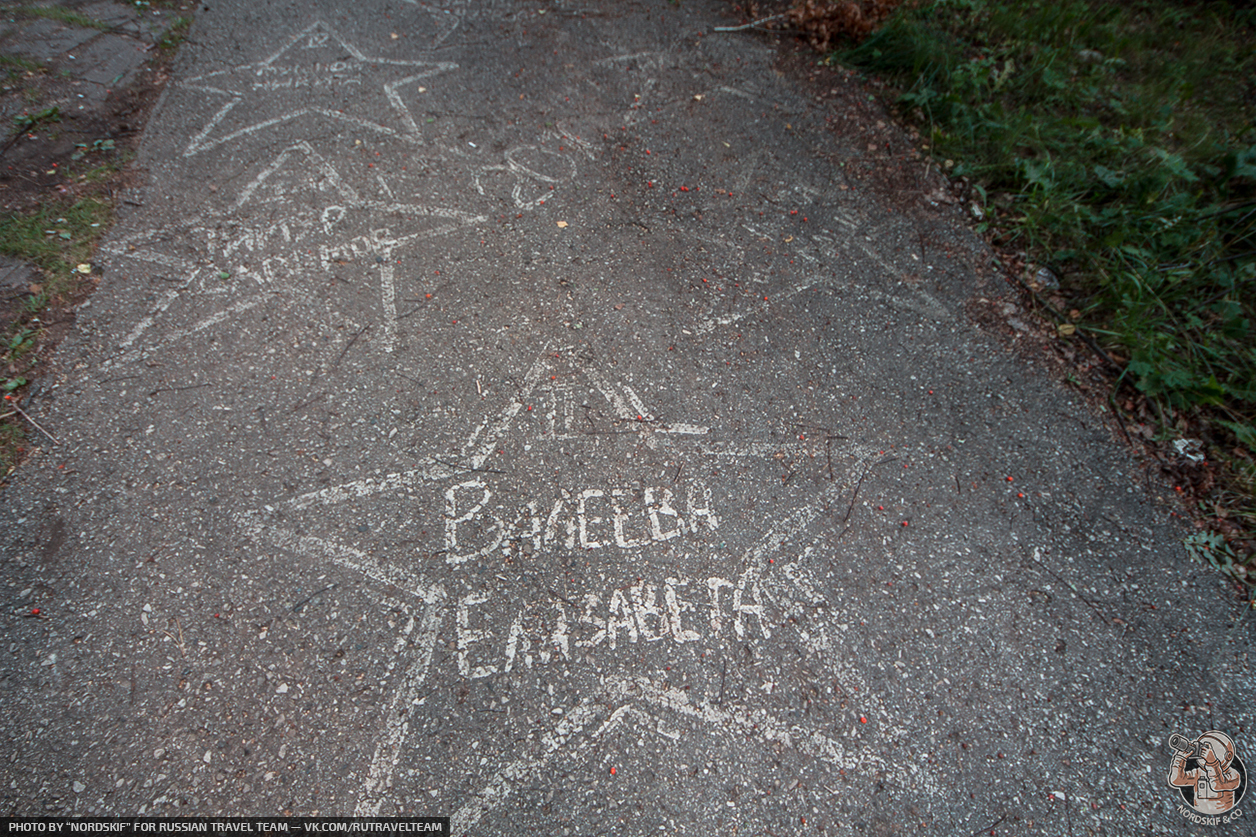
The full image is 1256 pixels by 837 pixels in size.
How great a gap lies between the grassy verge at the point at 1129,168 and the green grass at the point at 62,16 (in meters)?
4.89

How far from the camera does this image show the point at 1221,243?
9.62 feet

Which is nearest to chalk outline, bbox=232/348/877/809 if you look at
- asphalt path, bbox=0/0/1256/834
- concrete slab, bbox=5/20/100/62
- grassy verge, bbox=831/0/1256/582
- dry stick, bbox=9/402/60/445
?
asphalt path, bbox=0/0/1256/834

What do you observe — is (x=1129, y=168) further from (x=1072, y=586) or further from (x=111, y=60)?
(x=111, y=60)

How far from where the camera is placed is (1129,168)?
324cm

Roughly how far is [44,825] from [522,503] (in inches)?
59.5

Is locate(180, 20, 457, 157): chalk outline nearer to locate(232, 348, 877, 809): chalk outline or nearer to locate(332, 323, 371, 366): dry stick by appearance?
locate(332, 323, 371, 366): dry stick

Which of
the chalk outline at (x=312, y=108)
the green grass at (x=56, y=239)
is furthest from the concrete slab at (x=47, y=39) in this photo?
the green grass at (x=56, y=239)

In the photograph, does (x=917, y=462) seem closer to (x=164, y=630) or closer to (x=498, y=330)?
(x=498, y=330)

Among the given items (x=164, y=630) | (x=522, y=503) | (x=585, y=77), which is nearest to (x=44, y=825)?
(x=164, y=630)

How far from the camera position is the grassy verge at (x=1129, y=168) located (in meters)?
2.59

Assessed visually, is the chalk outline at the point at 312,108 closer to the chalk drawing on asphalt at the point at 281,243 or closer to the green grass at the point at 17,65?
the chalk drawing on asphalt at the point at 281,243

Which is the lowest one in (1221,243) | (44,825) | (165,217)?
(44,825)
